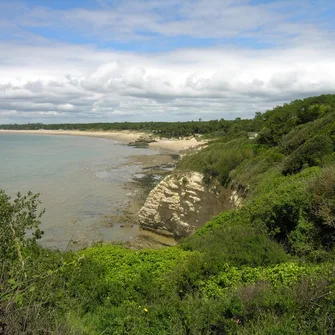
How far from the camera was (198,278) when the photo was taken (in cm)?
998

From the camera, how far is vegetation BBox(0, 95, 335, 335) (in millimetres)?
5645

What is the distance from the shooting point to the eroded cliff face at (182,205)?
22984 mm

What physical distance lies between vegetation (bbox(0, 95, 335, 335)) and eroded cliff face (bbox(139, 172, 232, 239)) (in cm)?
615

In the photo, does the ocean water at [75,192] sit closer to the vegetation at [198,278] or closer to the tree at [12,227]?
the vegetation at [198,278]

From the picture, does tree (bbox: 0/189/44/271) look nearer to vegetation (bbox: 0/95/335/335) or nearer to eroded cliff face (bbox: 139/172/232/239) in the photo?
vegetation (bbox: 0/95/335/335)

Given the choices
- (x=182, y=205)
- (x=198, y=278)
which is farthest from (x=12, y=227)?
(x=182, y=205)

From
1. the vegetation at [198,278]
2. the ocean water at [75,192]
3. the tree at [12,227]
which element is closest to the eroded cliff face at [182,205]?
the ocean water at [75,192]

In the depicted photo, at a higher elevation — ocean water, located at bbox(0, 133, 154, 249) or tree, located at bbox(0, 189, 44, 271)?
tree, located at bbox(0, 189, 44, 271)

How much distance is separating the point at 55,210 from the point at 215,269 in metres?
23.0

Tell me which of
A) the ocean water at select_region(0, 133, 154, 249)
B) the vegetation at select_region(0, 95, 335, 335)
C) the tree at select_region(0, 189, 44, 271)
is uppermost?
the tree at select_region(0, 189, 44, 271)

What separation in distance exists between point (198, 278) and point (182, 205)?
13.6m

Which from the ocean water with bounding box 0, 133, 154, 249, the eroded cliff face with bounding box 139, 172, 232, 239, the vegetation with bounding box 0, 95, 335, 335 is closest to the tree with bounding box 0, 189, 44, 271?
the vegetation with bounding box 0, 95, 335, 335

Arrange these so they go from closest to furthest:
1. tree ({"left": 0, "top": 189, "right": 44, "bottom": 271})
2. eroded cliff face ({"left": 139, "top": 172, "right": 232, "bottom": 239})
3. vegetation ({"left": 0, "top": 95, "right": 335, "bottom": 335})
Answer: vegetation ({"left": 0, "top": 95, "right": 335, "bottom": 335}), tree ({"left": 0, "top": 189, "right": 44, "bottom": 271}), eroded cliff face ({"left": 139, "top": 172, "right": 232, "bottom": 239})

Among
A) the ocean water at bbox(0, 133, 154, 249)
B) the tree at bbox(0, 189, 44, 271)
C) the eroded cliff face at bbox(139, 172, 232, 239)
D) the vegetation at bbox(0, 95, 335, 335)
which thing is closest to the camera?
the vegetation at bbox(0, 95, 335, 335)
